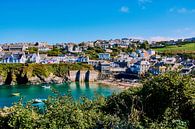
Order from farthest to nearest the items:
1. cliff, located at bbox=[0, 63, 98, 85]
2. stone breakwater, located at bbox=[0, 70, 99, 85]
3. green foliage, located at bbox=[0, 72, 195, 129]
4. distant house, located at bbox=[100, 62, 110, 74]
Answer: distant house, located at bbox=[100, 62, 110, 74], cliff, located at bbox=[0, 63, 98, 85], stone breakwater, located at bbox=[0, 70, 99, 85], green foliage, located at bbox=[0, 72, 195, 129]

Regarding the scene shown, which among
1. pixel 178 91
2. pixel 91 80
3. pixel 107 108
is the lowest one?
pixel 91 80

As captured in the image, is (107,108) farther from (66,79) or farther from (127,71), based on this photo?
(127,71)

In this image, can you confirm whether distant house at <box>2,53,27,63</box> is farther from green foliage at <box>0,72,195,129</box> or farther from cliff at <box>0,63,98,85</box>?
green foliage at <box>0,72,195,129</box>

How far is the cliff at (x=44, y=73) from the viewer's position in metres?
80.9

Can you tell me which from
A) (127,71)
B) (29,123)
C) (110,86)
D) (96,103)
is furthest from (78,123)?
(127,71)

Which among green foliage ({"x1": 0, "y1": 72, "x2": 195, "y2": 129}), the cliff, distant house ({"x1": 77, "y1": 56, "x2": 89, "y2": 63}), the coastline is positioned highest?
green foliage ({"x1": 0, "y1": 72, "x2": 195, "y2": 129})

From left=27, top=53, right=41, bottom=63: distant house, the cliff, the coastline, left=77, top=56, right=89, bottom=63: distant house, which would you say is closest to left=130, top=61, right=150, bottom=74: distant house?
the coastline

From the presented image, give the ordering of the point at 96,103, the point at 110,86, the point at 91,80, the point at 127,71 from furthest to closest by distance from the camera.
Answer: the point at 127,71 → the point at 91,80 → the point at 110,86 → the point at 96,103

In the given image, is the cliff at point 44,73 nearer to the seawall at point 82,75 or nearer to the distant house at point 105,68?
the seawall at point 82,75

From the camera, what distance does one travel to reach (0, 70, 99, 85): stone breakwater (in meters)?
80.6

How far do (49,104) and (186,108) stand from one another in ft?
19.6

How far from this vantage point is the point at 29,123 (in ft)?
41.1

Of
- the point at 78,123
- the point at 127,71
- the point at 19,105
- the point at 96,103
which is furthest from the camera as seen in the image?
the point at 127,71

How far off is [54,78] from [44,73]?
263 centimetres
